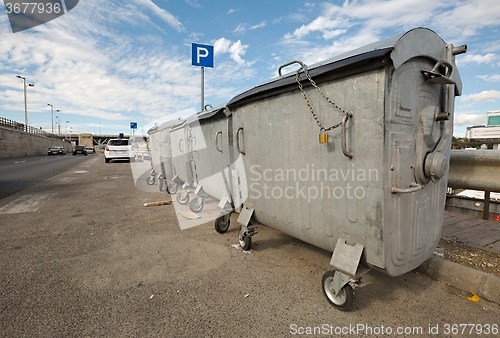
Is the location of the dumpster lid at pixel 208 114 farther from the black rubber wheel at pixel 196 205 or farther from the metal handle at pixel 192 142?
the black rubber wheel at pixel 196 205

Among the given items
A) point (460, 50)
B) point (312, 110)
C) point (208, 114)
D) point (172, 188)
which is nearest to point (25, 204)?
point (172, 188)

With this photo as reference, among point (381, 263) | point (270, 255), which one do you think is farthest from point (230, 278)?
point (381, 263)

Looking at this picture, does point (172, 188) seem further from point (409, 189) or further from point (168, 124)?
point (409, 189)

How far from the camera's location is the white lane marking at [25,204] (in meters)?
5.41

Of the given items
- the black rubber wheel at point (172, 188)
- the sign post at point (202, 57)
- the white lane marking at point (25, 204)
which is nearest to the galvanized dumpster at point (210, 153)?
the black rubber wheel at point (172, 188)

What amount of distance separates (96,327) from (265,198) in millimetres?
1954

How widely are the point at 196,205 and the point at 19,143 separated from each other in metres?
40.6

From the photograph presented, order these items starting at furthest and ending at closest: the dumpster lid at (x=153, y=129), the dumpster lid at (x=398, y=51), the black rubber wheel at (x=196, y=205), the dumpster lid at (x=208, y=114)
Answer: the dumpster lid at (x=153, y=129) → the black rubber wheel at (x=196, y=205) → the dumpster lid at (x=208, y=114) → the dumpster lid at (x=398, y=51)

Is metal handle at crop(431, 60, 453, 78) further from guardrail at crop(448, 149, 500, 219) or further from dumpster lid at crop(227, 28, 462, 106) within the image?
guardrail at crop(448, 149, 500, 219)

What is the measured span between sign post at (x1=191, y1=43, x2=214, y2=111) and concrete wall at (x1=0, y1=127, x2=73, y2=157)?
107 feet

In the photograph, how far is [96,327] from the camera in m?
1.94

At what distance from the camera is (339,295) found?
2172mm

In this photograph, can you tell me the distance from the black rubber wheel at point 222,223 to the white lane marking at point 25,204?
4180 millimetres

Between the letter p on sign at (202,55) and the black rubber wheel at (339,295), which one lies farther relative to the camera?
the letter p on sign at (202,55)
